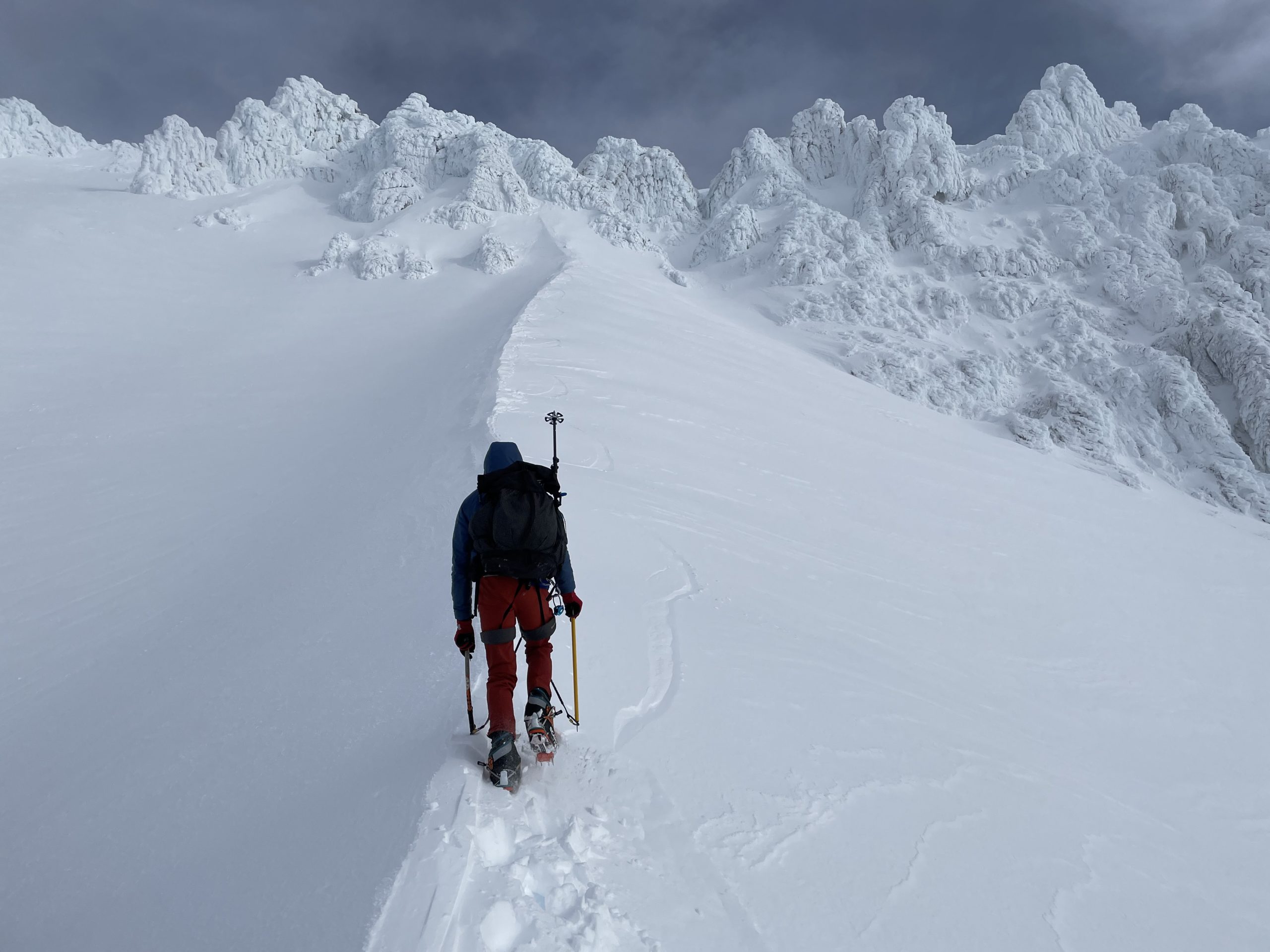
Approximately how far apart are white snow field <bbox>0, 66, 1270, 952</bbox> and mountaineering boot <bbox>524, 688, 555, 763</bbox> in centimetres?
19

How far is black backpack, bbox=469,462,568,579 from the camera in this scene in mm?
4008

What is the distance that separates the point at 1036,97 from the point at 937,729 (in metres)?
65.8

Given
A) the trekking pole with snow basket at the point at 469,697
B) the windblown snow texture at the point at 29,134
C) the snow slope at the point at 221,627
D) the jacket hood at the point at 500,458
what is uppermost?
the windblown snow texture at the point at 29,134

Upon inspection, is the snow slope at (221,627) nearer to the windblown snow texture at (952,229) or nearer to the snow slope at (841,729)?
the snow slope at (841,729)

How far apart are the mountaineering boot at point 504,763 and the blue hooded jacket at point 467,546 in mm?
898

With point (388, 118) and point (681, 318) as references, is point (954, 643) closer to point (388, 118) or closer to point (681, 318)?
point (681, 318)

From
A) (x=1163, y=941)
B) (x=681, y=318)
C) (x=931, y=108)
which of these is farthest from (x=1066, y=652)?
(x=931, y=108)

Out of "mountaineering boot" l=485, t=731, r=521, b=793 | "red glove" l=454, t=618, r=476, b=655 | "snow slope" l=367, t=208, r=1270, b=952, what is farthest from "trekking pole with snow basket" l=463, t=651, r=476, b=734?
"mountaineering boot" l=485, t=731, r=521, b=793

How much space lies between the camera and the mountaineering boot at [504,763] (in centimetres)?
363

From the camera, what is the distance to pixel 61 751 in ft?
19.2

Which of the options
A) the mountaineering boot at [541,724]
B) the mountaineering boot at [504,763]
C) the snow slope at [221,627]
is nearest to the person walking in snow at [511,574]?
the mountaineering boot at [541,724]

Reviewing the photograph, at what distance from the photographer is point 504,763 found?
364cm

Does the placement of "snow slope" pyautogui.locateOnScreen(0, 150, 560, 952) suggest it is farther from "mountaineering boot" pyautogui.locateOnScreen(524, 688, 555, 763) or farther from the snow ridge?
the snow ridge

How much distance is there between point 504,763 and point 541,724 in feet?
1.28
